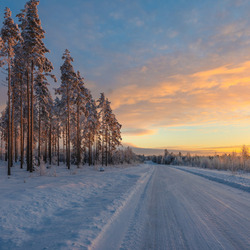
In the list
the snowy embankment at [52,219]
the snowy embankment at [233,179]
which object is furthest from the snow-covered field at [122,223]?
the snowy embankment at [233,179]

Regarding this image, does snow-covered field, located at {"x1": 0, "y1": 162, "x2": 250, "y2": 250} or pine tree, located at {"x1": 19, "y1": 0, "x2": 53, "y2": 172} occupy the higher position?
pine tree, located at {"x1": 19, "y1": 0, "x2": 53, "y2": 172}

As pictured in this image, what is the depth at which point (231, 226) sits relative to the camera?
4574 millimetres

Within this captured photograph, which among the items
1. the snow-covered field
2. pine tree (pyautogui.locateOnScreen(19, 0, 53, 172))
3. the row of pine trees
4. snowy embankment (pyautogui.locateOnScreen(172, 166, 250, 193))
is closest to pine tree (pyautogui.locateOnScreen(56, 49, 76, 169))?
the row of pine trees

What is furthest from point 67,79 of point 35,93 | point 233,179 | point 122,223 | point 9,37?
point 122,223

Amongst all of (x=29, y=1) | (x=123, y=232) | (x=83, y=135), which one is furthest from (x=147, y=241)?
(x=83, y=135)

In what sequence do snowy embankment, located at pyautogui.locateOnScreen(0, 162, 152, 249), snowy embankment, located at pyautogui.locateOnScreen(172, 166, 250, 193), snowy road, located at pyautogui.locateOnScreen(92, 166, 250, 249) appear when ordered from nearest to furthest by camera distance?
snowy road, located at pyautogui.locateOnScreen(92, 166, 250, 249)
snowy embankment, located at pyautogui.locateOnScreen(0, 162, 152, 249)
snowy embankment, located at pyautogui.locateOnScreen(172, 166, 250, 193)

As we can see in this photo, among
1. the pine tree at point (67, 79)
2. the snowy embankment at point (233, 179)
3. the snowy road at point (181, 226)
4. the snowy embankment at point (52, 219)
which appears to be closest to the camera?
the snowy road at point (181, 226)

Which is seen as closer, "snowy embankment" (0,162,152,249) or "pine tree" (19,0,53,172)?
"snowy embankment" (0,162,152,249)

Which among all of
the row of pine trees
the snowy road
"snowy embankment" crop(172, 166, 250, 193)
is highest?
the row of pine trees

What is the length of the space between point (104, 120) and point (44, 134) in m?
12.7

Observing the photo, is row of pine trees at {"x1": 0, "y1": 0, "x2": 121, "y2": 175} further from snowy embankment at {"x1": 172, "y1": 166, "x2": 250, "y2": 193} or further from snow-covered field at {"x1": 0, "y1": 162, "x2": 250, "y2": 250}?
snowy embankment at {"x1": 172, "y1": 166, "x2": 250, "y2": 193}

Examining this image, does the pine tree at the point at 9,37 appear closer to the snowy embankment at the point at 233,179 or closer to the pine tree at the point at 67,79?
the pine tree at the point at 67,79

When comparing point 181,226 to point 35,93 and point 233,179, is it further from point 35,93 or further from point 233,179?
point 35,93

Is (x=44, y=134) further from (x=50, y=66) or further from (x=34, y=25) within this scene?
(x=34, y=25)
